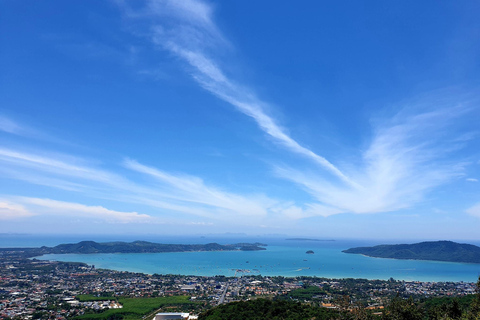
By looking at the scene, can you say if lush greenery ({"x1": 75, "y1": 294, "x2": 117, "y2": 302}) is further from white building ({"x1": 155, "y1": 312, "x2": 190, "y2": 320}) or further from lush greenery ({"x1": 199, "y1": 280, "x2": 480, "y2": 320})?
lush greenery ({"x1": 199, "y1": 280, "x2": 480, "y2": 320})

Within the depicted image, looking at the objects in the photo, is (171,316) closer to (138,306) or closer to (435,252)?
(138,306)

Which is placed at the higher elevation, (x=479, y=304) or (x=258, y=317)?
(x=479, y=304)

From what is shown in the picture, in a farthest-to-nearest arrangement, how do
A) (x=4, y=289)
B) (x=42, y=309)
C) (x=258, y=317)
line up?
1. (x=4, y=289)
2. (x=42, y=309)
3. (x=258, y=317)

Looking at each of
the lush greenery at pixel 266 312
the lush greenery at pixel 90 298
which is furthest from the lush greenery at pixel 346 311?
the lush greenery at pixel 90 298

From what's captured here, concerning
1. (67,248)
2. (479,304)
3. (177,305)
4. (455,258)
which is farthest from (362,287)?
(67,248)

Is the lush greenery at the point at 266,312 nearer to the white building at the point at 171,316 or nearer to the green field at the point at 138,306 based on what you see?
the white building at the point at 171,316

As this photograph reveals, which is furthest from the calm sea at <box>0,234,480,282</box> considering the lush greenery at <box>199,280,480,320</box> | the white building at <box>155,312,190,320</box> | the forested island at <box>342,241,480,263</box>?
the lush greenery at <box>199,280,480,320</box>

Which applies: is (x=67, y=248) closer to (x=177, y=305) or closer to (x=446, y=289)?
(x=177, y=305)
